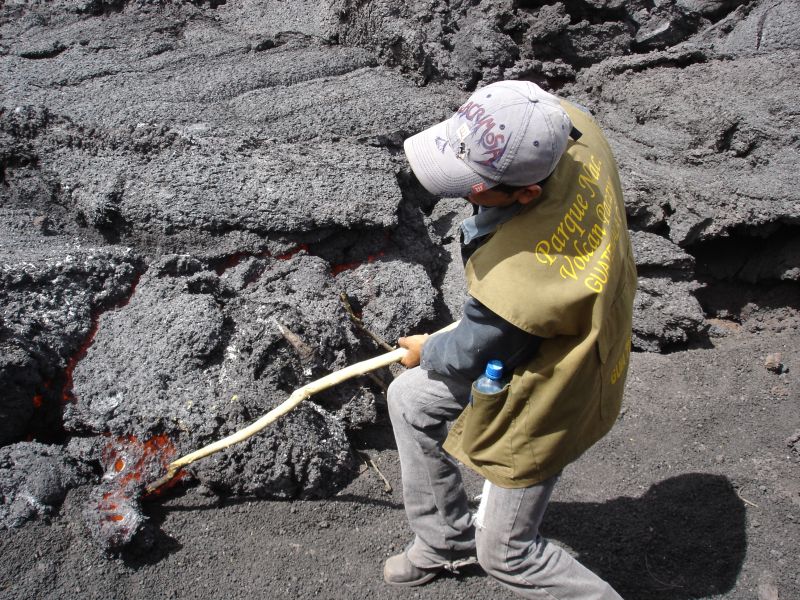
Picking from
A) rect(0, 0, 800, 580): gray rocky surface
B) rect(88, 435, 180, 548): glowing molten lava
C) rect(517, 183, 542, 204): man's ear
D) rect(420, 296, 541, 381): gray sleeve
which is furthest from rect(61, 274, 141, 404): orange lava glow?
rect(517, 183, 542, 204): man's ear

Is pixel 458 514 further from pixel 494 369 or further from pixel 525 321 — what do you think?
pixel 525 321

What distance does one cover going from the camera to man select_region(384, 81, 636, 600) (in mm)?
1639

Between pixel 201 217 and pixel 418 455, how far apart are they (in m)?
1.43

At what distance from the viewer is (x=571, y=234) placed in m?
1.71

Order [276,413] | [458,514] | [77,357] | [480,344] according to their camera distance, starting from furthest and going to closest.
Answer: [77,357], [276,413], [458,514], [480,344]

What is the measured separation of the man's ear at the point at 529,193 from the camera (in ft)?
5.54

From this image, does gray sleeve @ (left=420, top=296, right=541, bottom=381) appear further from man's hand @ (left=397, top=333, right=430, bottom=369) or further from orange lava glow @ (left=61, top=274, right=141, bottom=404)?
orange lava glow @ (left=61, top=274, right=141, bottom=404)

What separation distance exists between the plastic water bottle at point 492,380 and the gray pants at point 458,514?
0.67ft

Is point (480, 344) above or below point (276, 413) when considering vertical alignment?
above

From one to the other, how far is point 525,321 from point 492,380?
236 mm

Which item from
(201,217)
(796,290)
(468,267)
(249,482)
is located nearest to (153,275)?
(201,217)

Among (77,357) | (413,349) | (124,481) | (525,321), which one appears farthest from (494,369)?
(77,357)

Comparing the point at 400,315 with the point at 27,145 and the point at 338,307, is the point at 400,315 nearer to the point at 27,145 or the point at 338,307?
the point at 338,307

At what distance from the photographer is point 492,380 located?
1.80m
